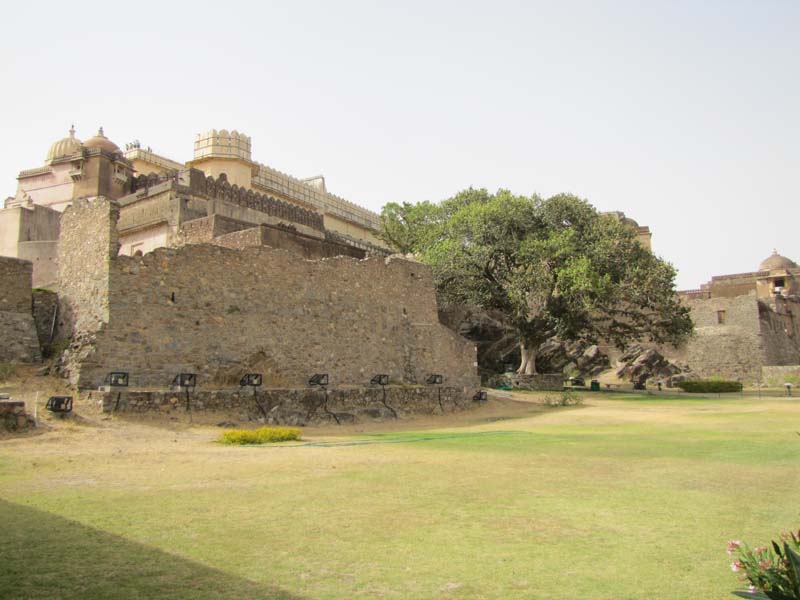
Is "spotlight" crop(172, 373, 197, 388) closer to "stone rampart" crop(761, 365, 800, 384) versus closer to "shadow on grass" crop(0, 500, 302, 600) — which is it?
"shadow on grass" crop(0, 500, 302, 600)

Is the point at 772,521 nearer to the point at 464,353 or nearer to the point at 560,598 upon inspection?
the point at 560,598

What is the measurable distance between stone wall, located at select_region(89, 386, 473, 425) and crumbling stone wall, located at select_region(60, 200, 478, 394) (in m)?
1.10

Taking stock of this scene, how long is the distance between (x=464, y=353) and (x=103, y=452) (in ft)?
58.2

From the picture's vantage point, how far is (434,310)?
25.7 metres

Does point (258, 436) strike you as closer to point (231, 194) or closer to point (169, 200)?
point (169, 200)

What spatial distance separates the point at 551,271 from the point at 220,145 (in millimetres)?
18958

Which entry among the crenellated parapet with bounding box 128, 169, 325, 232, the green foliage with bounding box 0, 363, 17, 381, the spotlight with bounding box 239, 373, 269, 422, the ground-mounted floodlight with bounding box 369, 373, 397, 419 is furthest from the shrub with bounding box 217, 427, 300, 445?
the crenellated parapet with bounding box 128, 169, 325, 232

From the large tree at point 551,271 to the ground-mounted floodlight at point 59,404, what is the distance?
74.1 feet

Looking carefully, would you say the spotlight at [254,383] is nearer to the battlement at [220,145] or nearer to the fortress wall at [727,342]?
the battlement at [220,145]

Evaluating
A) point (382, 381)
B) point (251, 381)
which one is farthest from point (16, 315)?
point (382, 381)

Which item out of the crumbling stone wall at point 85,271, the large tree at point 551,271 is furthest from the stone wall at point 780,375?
the crumbling stone wall at point 85,271

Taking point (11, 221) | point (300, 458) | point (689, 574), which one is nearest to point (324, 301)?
point (300, 458)

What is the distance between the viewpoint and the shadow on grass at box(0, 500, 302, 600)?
4.18m

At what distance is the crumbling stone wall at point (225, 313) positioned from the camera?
15.4 metres
